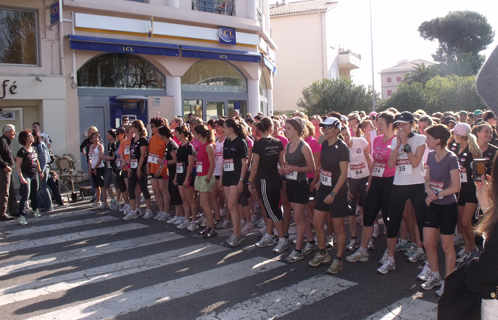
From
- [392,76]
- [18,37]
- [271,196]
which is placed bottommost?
[271,196]

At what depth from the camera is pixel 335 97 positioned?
1459 inches

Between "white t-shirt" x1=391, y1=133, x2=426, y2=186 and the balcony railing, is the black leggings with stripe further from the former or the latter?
the balcony railing

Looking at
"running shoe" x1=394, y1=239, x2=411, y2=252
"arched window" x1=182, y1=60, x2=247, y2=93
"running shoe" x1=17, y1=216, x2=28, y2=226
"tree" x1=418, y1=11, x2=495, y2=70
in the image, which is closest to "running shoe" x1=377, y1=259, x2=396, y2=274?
"running shoe" x1=394, y1=239, x2=411, y2=252

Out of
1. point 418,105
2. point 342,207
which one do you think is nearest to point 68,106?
point 342,207

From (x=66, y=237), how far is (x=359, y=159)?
534 cm

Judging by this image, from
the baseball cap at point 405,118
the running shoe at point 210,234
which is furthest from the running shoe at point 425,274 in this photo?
the running shoe at point 210,234

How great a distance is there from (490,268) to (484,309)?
0.22m

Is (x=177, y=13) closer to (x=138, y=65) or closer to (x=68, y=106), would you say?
(x=138, y=65)

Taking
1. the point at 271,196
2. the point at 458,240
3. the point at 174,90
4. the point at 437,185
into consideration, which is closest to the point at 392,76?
the point at 174,90

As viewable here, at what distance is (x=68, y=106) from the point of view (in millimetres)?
15688

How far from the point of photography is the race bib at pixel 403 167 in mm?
5570

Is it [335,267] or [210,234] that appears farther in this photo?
[210,234]

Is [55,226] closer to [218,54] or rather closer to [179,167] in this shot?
[179,167]

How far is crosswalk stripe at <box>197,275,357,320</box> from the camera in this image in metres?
4.64
